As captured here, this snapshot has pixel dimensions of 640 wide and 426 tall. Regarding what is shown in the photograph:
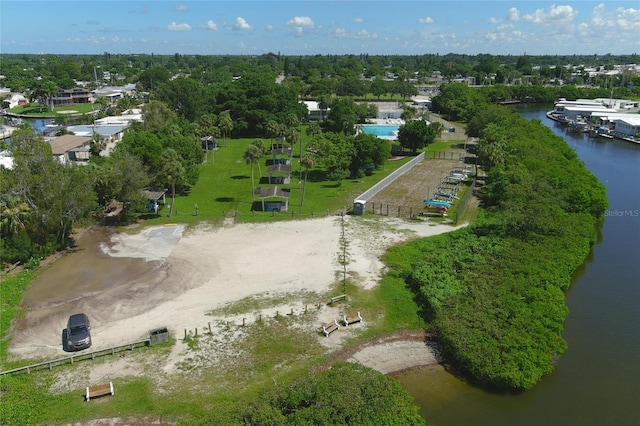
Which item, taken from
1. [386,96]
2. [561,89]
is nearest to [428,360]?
[386,96]

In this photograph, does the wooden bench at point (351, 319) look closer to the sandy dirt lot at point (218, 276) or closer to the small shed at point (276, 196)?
the sandy dirt lot at point (218, 276)

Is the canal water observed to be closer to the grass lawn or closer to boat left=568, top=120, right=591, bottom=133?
the grass lawn

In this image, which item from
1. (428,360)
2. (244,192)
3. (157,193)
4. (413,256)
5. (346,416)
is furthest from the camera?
(244,192)

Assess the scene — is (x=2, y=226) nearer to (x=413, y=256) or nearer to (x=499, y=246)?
(x=413, y=256)

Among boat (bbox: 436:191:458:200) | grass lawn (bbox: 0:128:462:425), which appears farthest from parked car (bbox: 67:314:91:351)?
boat (bbox: 436:191:458:200)

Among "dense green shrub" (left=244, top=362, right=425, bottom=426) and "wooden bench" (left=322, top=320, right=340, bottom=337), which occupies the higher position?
"dense green shrub" (left=244, top=362, right=425, bottom=426)

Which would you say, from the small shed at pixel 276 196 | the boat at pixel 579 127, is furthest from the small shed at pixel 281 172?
the boat at pixel 579 127
